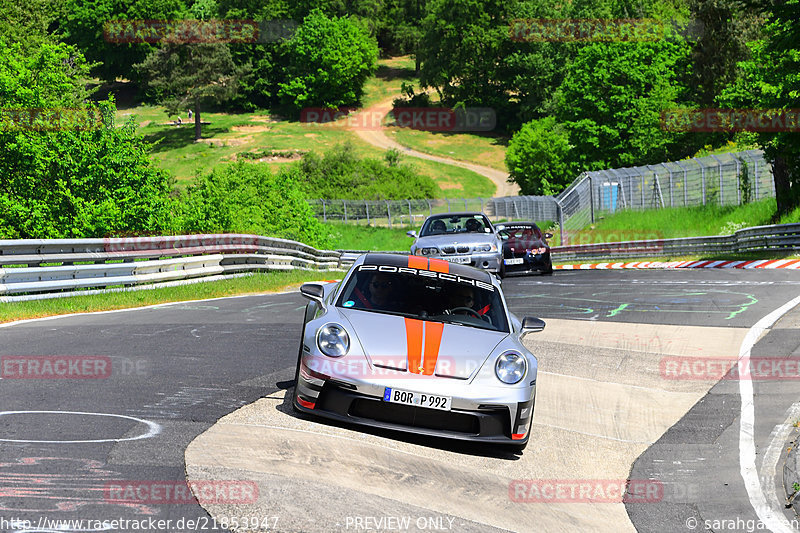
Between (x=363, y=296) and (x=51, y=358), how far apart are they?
3.45m

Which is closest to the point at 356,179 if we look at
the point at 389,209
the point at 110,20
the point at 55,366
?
the point at 389,209

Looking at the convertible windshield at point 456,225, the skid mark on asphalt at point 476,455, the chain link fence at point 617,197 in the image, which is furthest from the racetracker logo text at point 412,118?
the skid mark on asphalt at point 476,455

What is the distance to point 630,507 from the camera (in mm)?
6301

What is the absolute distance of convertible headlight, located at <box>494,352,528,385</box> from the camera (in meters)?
7.00

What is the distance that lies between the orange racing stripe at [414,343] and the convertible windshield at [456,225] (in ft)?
40.7

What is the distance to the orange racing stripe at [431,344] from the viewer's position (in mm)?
6848

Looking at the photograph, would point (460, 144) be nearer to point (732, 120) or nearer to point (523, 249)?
point (732, 120)

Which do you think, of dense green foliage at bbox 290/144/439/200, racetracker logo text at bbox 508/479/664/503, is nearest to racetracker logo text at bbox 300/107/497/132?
dense green foliage at bbox 290/144/439/200

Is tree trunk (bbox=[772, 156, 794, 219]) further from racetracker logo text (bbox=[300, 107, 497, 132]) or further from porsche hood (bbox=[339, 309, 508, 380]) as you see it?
racetracker logo text (bbox=[300, 107, 497, 132])

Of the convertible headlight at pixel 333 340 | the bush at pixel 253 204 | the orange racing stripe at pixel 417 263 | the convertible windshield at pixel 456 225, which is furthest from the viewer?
the bush at pixel 253 204

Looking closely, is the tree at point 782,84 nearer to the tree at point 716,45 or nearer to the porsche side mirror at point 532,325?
the porsche side mirror at point 532,325

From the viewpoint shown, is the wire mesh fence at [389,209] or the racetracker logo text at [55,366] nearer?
the racetracker logo text at [55,366]

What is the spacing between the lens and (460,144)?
110938mm

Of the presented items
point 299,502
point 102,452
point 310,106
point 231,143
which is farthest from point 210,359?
point 310,106
